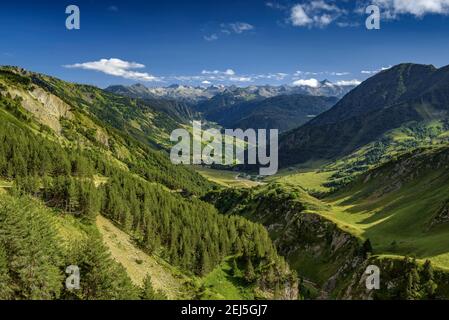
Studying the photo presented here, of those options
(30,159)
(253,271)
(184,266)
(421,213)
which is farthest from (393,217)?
(30,159)

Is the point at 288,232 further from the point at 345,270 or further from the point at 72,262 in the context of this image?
the point at 72,262

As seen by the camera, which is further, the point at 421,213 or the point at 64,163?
the point at 64,163

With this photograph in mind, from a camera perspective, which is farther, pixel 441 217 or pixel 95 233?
pixel 441 217

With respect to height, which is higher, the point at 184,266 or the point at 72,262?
the point at 72,262

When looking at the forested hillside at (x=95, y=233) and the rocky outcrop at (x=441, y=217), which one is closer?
the forested hillside at (x=95, y=233)

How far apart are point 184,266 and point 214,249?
14457 millimetres

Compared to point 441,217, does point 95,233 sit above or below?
above

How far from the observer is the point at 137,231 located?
12131cm

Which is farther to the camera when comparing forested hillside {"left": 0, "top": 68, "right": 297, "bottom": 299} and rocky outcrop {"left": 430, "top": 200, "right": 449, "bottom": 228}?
rocky outcrop {"left": 430, "top": 200, "right": 449, "bottom": 228}

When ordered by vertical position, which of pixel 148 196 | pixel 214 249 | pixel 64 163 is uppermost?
pixel 64 163

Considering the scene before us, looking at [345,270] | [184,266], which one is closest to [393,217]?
[345,270]
